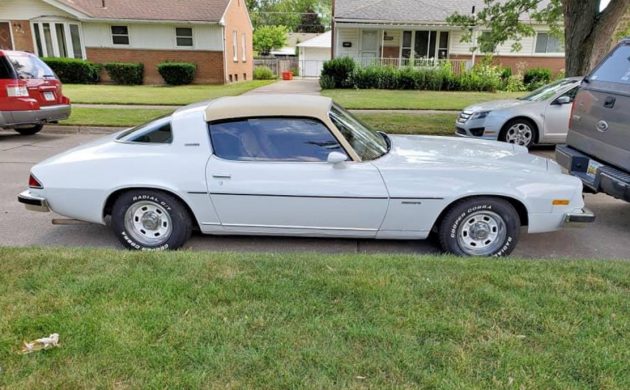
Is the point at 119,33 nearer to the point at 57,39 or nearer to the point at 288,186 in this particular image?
the point at 57,39

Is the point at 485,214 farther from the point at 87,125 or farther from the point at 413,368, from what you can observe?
the point at 87,125

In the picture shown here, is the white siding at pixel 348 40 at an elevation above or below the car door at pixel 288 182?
above

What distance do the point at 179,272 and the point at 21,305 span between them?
103 cm

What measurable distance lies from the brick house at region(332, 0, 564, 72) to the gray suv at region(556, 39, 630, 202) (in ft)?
65.4

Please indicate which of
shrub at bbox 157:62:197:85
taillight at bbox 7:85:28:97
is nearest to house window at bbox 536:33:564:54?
shrub at bbox 157:62:197:85

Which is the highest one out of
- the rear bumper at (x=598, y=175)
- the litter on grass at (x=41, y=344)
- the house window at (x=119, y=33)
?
the house window at (x=119, y=33)

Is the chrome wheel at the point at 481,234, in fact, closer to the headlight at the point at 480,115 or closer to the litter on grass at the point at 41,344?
the litter on grass at the point at 41,344

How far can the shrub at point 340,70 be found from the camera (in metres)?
21.6

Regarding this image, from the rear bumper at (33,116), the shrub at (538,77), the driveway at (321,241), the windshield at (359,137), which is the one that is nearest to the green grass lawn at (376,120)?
the rear bumper at (33,116)

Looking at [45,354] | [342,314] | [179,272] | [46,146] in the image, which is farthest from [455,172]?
[46,146]

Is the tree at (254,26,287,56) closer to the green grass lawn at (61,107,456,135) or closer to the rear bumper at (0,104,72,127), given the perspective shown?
the green grass lawn at (61,107,456,135)

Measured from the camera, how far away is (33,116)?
31.9 feet

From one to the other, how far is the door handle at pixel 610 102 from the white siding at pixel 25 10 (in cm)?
2689

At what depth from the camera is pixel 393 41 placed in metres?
26.8
